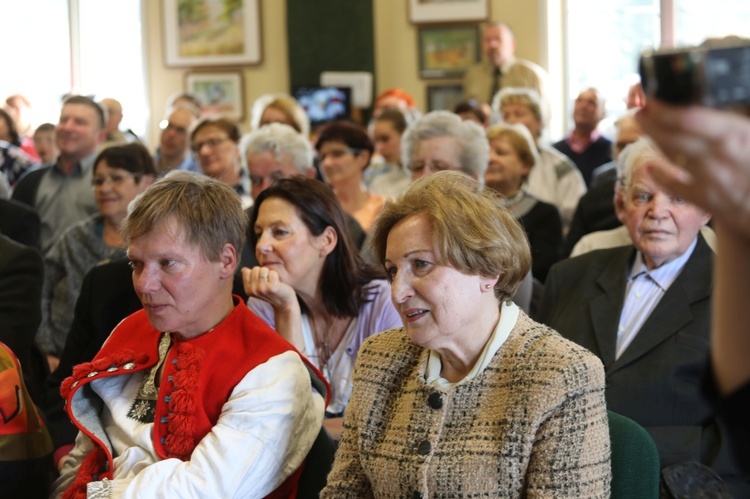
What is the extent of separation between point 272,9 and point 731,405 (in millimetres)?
8817

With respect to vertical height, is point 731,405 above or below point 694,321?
above

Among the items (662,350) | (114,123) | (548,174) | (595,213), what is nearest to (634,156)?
(662,350)

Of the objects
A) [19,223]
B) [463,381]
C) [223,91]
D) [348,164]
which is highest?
[223,91]

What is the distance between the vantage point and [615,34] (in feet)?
28.7

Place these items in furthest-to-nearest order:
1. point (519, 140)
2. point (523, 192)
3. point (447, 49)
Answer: point (447, 49), point (519, 140), point (523, 192)

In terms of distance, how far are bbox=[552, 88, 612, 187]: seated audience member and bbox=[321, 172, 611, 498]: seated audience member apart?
4876mm

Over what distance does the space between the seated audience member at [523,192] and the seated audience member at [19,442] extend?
2.40 metres

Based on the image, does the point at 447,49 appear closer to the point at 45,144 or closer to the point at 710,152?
the point at 45,144

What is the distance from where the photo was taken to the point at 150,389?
7.17 feet

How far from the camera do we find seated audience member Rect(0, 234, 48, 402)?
9.86ft

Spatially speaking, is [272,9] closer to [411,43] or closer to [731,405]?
[411,43]

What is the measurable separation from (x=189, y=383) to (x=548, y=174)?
3.93 m

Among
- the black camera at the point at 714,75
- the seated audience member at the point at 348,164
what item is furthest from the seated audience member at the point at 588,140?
the black camera at the point at 714,75

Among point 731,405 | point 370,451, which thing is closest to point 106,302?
point 370,451
